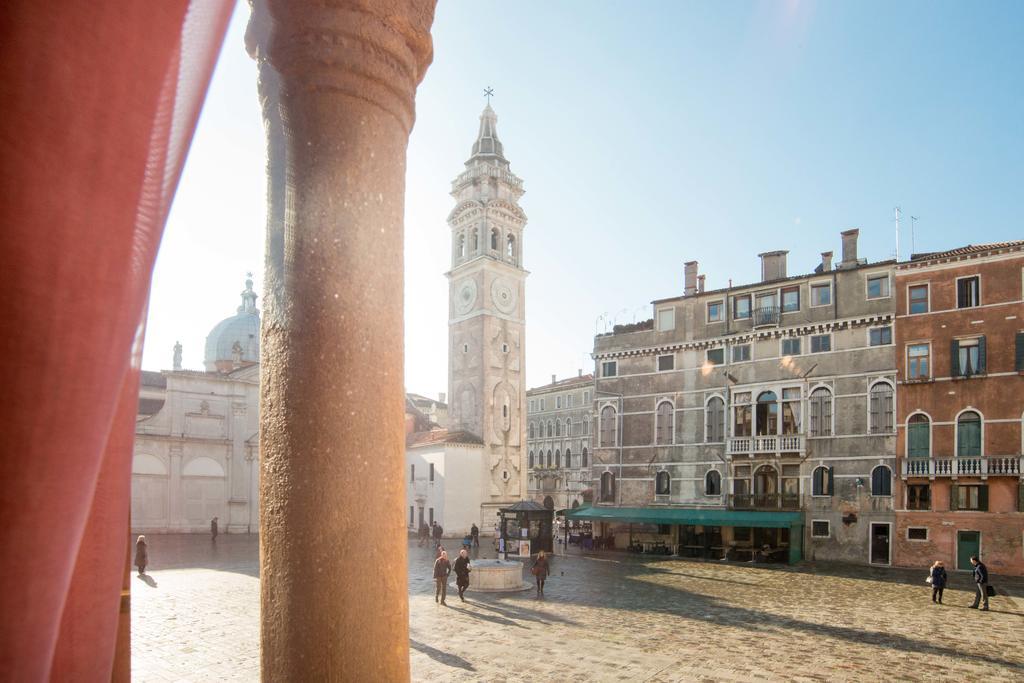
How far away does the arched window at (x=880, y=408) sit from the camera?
29.3 m

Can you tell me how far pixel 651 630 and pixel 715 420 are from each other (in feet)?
66.7

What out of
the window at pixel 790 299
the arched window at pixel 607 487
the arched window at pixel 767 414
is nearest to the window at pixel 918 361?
the window at pixel 790 299

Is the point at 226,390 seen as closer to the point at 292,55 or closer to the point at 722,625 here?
the point at 722,625

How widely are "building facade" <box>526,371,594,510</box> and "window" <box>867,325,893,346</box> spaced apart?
38417mm

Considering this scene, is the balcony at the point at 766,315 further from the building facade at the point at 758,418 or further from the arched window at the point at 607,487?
the arched window at the point at 607,487

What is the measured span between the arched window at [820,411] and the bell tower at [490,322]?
70.8ft

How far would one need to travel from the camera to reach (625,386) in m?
36.9

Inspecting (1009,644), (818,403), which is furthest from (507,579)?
(818,403)

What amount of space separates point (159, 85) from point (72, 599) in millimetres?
1013

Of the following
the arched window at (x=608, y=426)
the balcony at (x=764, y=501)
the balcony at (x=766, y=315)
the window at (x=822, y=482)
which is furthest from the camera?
the arched window at (x=608, y=426)

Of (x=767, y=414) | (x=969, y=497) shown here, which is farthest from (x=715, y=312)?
(x=969, y=497)

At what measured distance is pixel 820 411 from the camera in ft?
102

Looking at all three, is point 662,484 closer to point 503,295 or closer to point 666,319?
point 666,319

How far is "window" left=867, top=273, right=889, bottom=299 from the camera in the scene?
30.0 m
